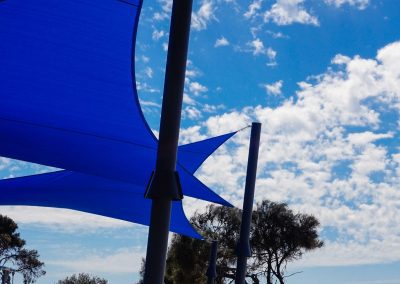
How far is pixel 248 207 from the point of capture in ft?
27.5

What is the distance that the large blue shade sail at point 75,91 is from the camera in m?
5.56

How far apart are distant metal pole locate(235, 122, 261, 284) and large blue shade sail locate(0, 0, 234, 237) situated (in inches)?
24.9

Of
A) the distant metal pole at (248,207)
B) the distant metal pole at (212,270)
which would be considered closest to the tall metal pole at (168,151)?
the distant metal pole at (248,207)

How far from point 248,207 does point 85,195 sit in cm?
369

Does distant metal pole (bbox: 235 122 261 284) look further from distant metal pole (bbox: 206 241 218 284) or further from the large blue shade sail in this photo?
distant metal pole (bbox: 206 241 218 284)

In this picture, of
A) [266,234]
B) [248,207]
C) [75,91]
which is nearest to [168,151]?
[75,91]

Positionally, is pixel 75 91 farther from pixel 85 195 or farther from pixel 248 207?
pixel 85 195

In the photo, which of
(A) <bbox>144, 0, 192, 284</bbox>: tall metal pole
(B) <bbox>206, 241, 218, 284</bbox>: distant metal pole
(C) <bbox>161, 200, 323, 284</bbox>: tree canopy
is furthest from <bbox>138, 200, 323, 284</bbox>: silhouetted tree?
(A) <bbox>144, 0, 192, 284</bbox>: tall metal pole

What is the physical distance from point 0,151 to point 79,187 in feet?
6.77

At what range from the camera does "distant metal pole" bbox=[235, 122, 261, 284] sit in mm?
8156

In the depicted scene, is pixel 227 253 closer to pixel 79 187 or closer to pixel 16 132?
pixel 79 187

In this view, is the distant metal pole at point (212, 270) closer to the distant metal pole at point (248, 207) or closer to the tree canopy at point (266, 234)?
the distant metal pole at point (248, 207)

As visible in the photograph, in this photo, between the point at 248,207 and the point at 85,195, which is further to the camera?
the point at 85,195

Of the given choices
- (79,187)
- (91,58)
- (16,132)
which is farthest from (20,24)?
(79,187)
